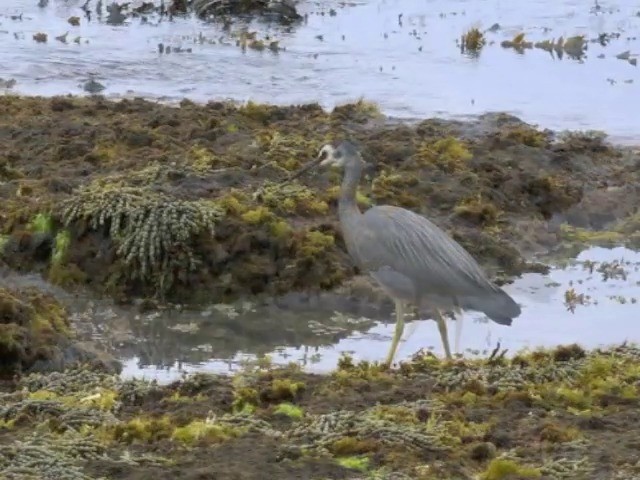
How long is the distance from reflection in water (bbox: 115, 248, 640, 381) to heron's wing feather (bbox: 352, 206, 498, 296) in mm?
667

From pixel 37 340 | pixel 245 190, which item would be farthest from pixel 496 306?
pixel 245 190

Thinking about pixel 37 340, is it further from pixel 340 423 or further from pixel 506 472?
pixel 506 472

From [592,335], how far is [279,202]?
2.80 metres

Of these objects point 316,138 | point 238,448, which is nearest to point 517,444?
point 238,448

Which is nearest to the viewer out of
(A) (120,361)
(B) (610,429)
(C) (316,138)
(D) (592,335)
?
(B) (610,429)

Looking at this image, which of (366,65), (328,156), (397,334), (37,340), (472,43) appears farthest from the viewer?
(472,43)

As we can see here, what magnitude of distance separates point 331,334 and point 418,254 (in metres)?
1.30

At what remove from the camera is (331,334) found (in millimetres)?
10477

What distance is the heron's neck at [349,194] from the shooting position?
9.88m

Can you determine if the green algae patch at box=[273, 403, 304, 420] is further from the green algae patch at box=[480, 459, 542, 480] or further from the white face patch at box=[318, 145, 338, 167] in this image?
the white face patch at box=[318, 145, 338, 167]

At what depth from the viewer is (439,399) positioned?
25.3 ft

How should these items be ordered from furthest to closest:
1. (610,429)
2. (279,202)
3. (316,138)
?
1. (316,138)
2. (279,202)
3. (610,429)

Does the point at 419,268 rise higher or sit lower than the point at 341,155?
lower

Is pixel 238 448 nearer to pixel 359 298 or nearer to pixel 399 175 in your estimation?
pixel 359 298
